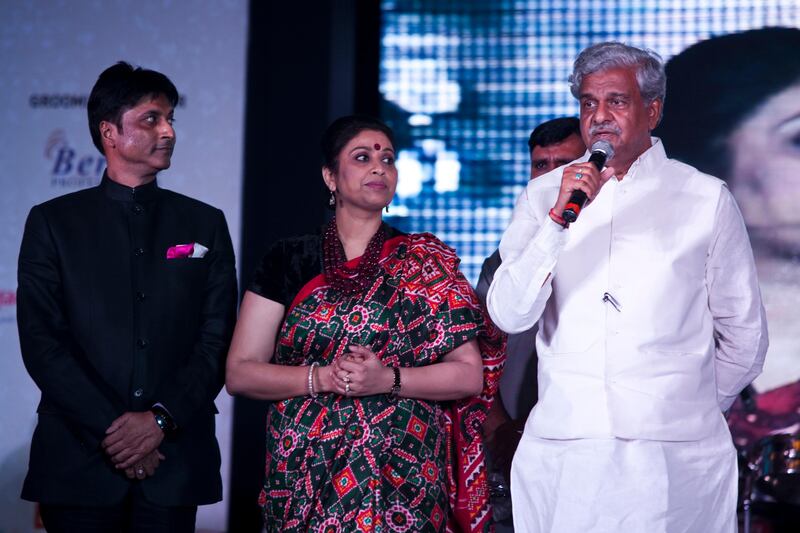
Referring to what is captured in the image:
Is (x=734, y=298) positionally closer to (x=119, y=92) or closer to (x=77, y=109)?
(x=119, y=92)

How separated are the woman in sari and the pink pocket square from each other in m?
0.18

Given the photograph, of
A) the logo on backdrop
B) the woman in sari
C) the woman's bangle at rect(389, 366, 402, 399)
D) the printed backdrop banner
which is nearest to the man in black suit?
the woman in sari

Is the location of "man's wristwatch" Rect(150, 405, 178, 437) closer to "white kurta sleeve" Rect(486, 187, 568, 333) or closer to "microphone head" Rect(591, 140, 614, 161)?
"white kurta sleeve" Rect(486, 187, 568, 333)

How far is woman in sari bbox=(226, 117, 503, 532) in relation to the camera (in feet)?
9.12

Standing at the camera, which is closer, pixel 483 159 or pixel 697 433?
pixel 697 433

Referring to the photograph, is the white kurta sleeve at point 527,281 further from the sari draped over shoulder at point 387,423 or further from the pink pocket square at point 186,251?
the pink pocket square at point 186,251

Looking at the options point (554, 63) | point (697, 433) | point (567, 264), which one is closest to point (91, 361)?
point (567, 264)

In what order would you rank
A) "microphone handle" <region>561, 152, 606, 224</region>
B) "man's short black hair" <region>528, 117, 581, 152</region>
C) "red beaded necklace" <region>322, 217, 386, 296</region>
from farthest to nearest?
"man's short black hair" <region>528, 117, 581, 152</region> → "red beaded necklace" <region>322, 217, 386, 296</region> → "microphone handle" <region>561, 152, 606, 224</region>

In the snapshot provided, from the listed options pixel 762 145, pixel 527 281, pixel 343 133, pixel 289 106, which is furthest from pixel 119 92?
pixel 762 145

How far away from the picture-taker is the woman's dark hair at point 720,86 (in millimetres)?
4445

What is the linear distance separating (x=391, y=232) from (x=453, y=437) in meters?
0.61

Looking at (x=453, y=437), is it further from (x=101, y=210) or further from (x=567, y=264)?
(x=101, y=210)

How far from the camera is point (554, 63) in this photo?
4637mm

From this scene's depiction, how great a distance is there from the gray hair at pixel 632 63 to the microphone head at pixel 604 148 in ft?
0.61
